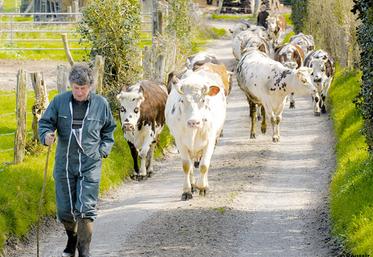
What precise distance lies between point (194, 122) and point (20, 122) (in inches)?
103

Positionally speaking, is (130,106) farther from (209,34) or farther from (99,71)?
(209,34)

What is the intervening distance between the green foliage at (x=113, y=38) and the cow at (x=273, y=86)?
2.64 metres

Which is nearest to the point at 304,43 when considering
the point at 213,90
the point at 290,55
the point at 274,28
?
the point at 290,55

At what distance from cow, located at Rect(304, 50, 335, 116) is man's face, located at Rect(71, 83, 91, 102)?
13889 mm

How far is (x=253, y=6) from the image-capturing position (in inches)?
2499

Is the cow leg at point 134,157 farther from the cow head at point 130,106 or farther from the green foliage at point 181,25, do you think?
the green foliage at point 181,25

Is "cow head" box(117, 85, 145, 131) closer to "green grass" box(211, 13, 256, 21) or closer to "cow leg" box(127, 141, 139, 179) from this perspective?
"cow leg" box(127, 141, 139, 179)

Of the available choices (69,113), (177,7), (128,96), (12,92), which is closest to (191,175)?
(128,96)

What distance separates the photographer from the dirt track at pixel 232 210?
35.5 ft

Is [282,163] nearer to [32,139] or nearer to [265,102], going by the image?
[265,102]

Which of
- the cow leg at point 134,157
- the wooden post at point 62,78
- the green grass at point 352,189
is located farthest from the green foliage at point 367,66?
the wooden post at point 62,78

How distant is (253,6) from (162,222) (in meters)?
52.5

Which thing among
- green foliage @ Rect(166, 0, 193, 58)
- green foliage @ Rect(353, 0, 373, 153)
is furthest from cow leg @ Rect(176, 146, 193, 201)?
green foliage @ Rect(166, 0, 193, 58)

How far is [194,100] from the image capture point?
13.4m
